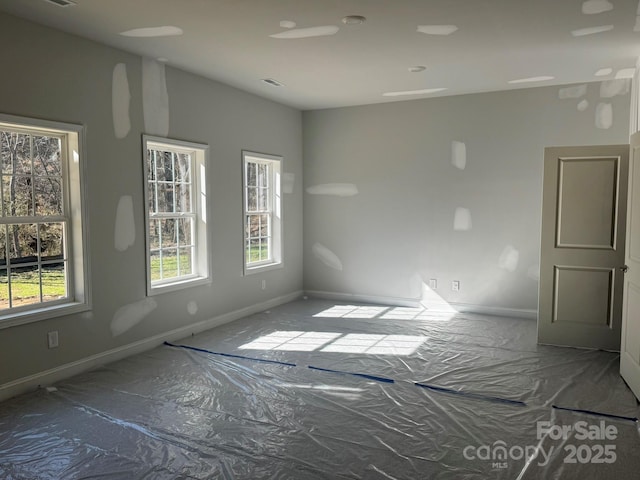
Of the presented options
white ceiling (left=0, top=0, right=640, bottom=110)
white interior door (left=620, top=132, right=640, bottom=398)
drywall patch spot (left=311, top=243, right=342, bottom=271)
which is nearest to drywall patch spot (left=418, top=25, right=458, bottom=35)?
Answer: white ceiling (left=0, top=0, right=640, bottom=110)

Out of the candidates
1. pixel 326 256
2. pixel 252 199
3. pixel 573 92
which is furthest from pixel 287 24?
pixel 326 256

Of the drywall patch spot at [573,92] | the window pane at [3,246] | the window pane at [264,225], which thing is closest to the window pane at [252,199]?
the window pane at [264,225]

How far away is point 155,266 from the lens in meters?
4.98

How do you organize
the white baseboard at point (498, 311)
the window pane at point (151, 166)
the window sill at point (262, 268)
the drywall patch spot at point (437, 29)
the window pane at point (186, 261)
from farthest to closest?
1. the window sill at point (262, 268)
2. the white baseboard at point (498, 311)
3. the window pane at point (186, 261)
4. the window pane at point (151, 166)
5. the drywall patch spot at point (437, 29)

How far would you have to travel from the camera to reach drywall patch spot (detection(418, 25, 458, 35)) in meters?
3.74

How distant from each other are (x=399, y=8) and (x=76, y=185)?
9.53 feet

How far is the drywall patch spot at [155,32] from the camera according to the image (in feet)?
12.4

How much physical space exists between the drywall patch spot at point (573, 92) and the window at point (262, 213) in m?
3.60

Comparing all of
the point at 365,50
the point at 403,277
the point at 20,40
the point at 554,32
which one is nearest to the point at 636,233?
the point at 554,32

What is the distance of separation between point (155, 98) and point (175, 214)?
1194 millimetres

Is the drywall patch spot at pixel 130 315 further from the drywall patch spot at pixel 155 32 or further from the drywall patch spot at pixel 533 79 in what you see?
the drywall patch spot at pixel 533 79

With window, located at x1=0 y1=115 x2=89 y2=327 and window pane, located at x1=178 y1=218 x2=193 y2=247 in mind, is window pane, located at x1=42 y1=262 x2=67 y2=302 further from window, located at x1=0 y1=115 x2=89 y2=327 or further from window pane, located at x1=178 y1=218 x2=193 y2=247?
window pane, located at x1=178 y1=218 x2=193 y2=247

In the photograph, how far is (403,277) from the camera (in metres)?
6.70

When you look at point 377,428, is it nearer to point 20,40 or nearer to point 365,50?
point 365,50
